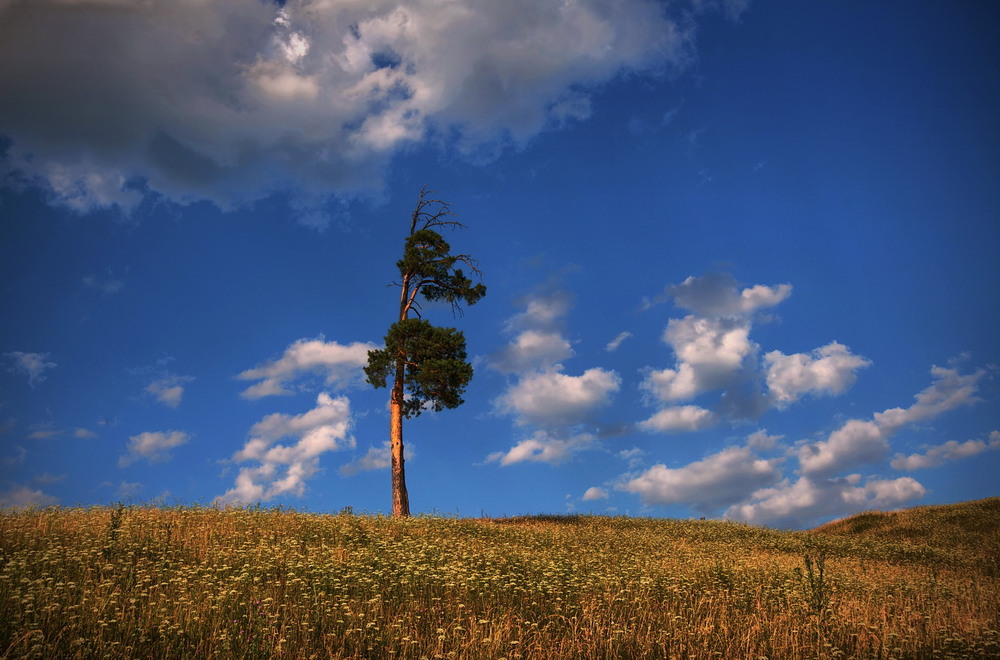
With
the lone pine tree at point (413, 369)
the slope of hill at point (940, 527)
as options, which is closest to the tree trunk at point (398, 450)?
the lone pine tree at point (413, 369)

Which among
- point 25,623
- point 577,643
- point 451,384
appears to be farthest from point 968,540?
point 25,623

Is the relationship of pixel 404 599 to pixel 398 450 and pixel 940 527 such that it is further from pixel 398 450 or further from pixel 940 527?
pixel 940 527

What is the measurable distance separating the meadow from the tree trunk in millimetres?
7584

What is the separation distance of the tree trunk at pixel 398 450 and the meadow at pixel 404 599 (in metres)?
7.58

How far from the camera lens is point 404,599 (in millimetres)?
8820

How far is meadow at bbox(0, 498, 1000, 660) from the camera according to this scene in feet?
23.4

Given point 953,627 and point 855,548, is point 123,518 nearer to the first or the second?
point 953,627

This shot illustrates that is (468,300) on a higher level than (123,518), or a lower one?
higher

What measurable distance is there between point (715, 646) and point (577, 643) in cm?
203

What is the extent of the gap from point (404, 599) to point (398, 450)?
51.6 ft

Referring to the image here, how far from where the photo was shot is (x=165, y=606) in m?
7.93

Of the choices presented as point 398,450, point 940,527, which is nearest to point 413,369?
point 398,450

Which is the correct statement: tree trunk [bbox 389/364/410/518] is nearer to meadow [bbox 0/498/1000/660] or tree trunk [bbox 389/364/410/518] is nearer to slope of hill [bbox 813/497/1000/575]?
meadow [bbox 0/498/1000/660]

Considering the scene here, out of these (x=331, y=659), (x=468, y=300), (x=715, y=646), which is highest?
(x=468, y=300)
